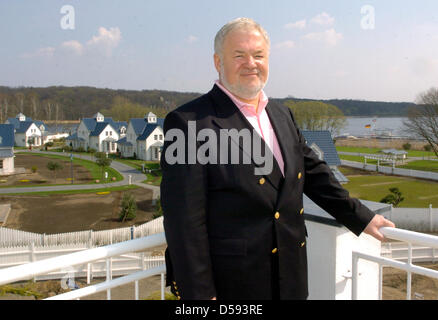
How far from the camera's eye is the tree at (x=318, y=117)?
5741cm

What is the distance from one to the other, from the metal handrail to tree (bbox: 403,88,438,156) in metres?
42.8

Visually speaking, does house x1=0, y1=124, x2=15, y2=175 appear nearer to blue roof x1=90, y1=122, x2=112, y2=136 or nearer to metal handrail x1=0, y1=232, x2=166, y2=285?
blue roof x1=90, y1=122, x2=112, y2=136

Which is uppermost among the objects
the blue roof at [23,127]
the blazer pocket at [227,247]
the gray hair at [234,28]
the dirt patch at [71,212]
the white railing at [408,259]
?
the blue roof at [23,127]

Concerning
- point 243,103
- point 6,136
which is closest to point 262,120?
point 243,103

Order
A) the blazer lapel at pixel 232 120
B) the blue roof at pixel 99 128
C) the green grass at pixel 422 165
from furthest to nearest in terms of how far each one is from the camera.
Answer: the blue roof at pixel 99 128, the green grass at pixel 422 165, the blazer lapel at pixel 232 120

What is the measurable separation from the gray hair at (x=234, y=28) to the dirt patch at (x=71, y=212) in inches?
626

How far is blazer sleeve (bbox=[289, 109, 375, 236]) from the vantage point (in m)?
2.12

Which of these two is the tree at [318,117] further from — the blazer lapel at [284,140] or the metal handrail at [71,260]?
the metal handrail at [71,260]

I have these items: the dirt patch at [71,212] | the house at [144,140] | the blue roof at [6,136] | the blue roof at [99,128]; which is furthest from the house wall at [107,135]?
the dirt patch at [71,212]

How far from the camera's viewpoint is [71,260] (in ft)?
5.85

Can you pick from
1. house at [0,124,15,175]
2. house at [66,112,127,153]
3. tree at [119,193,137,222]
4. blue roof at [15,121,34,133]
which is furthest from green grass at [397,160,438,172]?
blue roof at [15,121,34,133]

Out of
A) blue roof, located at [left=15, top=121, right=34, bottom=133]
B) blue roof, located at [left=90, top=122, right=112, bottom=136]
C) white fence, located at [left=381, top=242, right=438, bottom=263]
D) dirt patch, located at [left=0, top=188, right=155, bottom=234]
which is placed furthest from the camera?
blue roof, located at [left=15, top=121, right=34, bottom=133]
